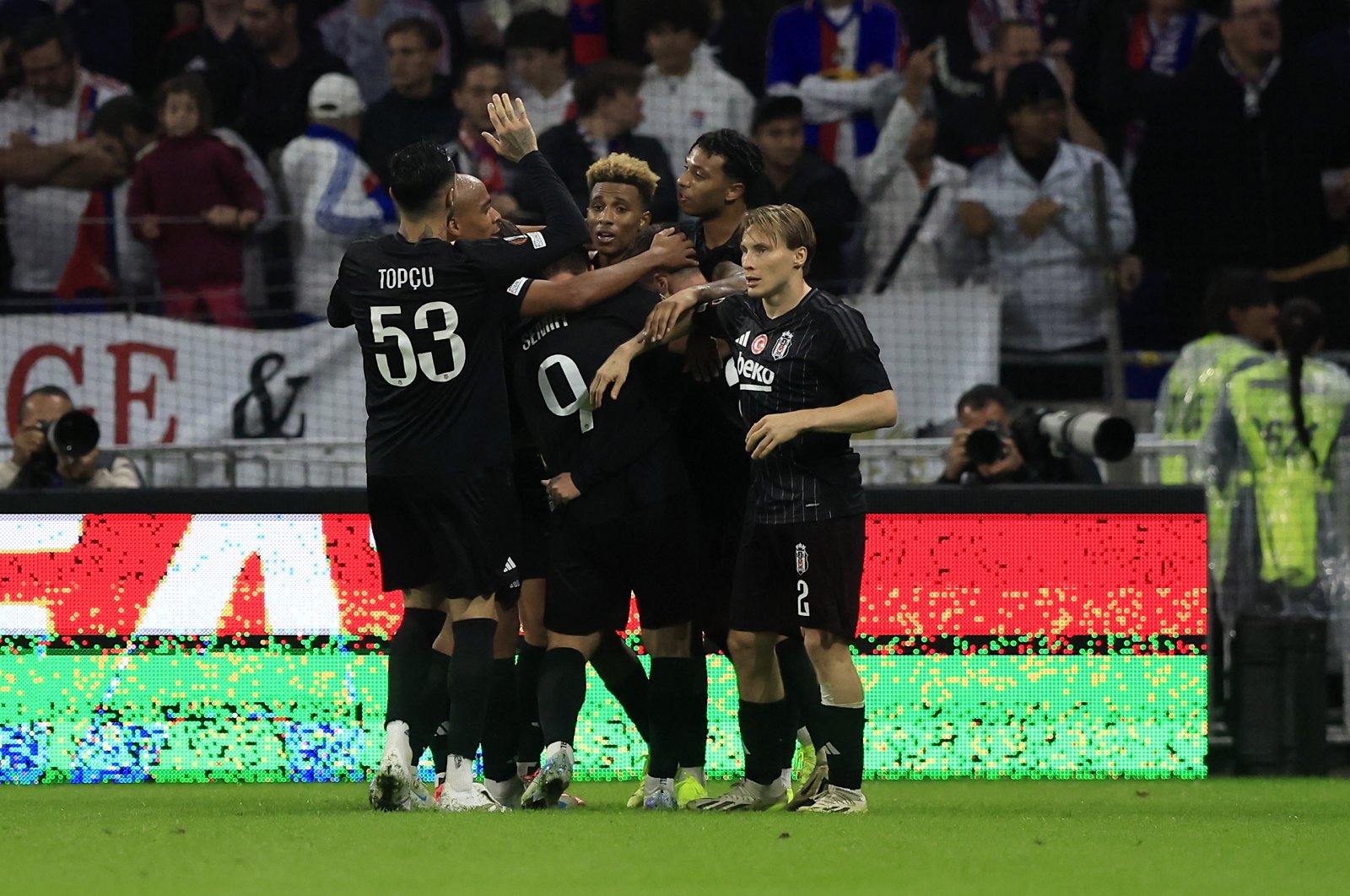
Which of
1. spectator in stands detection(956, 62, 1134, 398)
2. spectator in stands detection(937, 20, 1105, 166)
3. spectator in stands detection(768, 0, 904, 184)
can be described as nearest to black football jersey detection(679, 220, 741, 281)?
spectator in stands detection(956, 62, 1134, 398)

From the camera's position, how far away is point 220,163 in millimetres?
11625

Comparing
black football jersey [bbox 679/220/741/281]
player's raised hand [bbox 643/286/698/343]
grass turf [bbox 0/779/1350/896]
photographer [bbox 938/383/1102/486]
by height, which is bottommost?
grass turf [bbox 0/779/1350/896]

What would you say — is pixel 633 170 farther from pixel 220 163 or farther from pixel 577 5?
pixel 577 5

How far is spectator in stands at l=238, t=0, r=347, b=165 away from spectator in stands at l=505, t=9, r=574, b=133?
1135 millimetres

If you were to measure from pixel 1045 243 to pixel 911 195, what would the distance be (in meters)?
0.88

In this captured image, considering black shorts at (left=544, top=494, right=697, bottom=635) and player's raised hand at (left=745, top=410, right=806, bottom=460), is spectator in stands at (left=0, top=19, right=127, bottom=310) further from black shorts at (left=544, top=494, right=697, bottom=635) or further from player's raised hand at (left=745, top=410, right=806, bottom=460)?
player's raised hand at (left=745, top=410, right=806, bottom=460)

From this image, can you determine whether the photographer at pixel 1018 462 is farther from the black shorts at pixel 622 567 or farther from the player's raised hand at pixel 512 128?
the player's raised hand at pixel 512 128

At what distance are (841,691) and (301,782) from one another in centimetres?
259

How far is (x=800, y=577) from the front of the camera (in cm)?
593

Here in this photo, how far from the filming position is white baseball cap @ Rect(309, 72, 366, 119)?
11945mm

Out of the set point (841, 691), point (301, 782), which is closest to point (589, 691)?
point (301, 782)

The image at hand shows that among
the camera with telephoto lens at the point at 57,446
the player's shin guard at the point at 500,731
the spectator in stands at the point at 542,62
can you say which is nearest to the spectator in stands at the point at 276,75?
the spectator in stands at the point at 542,62

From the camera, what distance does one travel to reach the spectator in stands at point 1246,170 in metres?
12.1

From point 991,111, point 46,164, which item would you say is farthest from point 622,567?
point 46,164
